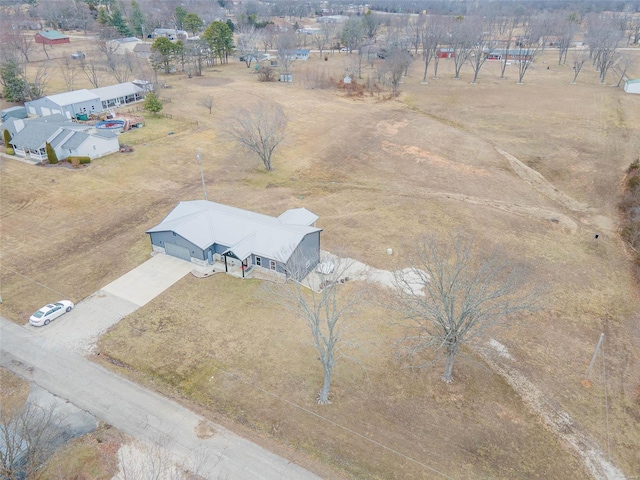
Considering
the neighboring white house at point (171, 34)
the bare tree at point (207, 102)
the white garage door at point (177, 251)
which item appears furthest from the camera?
the neighboring white house at point (171, 34)

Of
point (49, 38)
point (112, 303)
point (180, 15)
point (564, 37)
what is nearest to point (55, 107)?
point (112, 303)

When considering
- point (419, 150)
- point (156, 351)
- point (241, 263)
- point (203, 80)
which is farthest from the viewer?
point (203, 80)

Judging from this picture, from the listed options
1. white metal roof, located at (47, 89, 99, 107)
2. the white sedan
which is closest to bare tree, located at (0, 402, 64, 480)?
the white sedan

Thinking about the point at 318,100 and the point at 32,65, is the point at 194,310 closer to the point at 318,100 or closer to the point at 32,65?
the point at 318,100

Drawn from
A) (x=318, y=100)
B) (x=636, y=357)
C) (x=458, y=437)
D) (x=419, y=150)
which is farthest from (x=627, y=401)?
(x=318, y=100)

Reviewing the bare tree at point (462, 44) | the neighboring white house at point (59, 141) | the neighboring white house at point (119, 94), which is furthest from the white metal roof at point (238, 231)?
the bare tree at point (462, 44)

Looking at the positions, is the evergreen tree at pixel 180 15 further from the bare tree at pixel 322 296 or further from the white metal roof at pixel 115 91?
the bare tree at pixel 322 296
